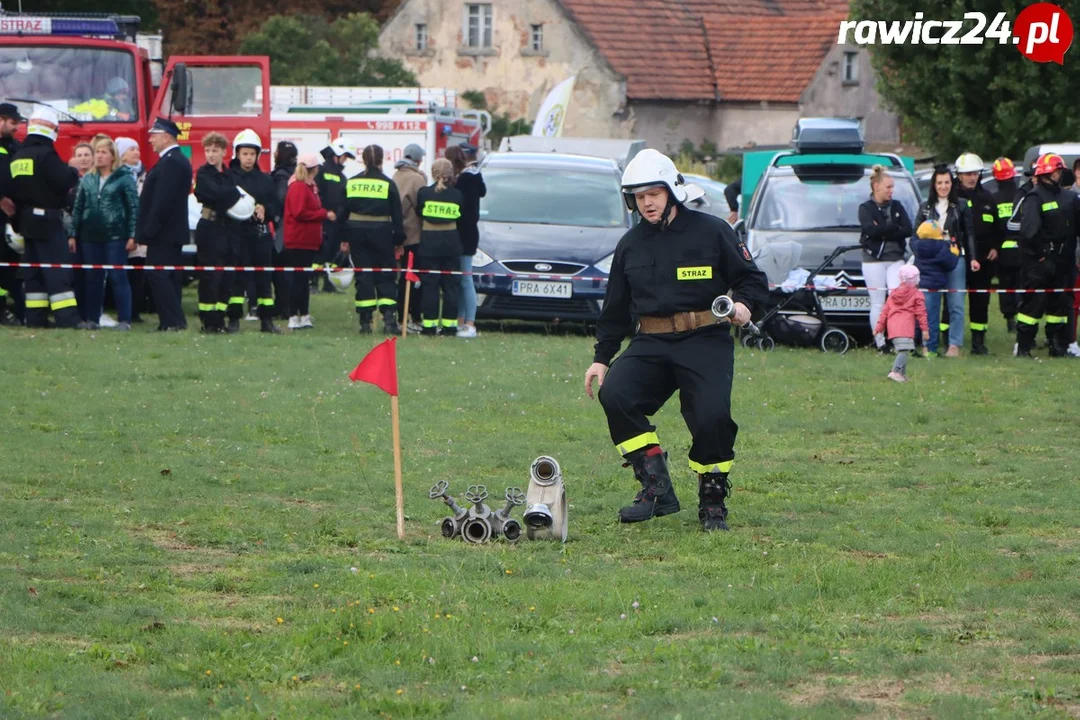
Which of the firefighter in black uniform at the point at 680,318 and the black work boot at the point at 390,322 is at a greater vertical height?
the firefighter in black uniform at the point at 680,318

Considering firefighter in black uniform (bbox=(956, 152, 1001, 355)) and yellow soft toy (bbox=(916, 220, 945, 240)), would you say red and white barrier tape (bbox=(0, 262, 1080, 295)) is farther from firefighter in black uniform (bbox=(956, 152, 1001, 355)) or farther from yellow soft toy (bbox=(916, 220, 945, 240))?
yellow soft toy (bbox=(916, 220, 945, 240))

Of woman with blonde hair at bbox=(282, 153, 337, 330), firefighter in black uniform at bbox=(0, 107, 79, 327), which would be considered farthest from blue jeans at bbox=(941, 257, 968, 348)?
firefighter in black uniform at bbox=(0, 107, 79, 327)

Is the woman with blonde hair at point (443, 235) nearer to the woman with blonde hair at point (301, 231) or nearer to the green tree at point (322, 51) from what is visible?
the woman with blonde hair at point (301, 231)

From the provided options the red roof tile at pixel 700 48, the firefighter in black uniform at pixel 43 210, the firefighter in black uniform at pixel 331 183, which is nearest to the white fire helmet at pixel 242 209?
the firefighter in black uniform at pixel 43 210

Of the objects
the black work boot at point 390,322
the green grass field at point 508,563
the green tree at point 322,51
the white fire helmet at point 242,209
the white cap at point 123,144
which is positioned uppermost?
the green tree at point 322,51

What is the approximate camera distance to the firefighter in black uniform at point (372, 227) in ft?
59.9


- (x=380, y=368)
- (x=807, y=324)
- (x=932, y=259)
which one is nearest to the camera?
(x=380, y=368)

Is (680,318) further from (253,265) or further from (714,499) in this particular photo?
(253,265)

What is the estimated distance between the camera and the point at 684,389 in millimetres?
8617

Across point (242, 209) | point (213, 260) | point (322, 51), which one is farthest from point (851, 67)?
point (213, 260)

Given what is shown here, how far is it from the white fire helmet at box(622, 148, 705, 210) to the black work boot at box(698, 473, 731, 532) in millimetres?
1387

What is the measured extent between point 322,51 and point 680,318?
126ft

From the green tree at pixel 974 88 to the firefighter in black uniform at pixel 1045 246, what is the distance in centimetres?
1745

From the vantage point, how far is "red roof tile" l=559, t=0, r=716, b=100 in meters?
53.6
